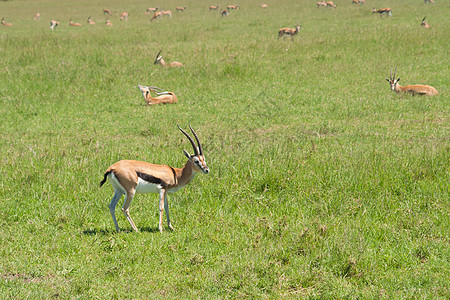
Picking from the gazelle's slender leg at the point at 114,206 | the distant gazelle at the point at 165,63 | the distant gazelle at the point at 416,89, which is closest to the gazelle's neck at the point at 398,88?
the distant gazelle at the point at 416,89

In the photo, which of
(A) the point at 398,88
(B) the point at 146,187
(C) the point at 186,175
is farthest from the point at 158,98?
(B) the point at 146,187

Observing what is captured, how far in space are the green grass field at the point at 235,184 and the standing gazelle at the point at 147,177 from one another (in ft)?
1.37

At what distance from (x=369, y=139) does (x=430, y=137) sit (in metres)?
1.05

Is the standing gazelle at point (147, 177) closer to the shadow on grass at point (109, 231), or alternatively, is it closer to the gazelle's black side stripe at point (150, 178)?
the gazelle's black side stripe at point (150, 178)

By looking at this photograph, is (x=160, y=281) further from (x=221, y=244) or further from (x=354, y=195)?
(x=354, y=195)

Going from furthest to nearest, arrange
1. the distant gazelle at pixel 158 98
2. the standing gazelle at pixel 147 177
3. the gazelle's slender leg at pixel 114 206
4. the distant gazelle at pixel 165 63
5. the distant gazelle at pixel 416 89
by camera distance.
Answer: the distant gazelle at pixel 165 63 < the distant gazelle at pixel 158 98 < the distant gazelle at pixel 416 89 < the gazelle's slender leg at pixel 114 206 < the standing gazelle at pixel 147 177

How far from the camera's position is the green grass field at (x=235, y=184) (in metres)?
3.98

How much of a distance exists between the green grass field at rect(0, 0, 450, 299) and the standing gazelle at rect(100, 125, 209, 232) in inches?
16.4

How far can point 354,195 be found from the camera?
5465 millimetres

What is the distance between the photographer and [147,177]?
4539 mm

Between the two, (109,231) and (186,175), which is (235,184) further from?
(109,231)

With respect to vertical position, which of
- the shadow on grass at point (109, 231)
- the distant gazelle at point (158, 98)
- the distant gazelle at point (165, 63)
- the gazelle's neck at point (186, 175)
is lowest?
the distant gazelle at point (158, 98)

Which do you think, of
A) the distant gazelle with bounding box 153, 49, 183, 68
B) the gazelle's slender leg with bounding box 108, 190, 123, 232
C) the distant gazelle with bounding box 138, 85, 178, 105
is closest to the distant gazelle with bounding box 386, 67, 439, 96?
the distant gazelle with bounding box 138, 85, 178, 105

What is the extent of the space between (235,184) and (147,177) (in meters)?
1.44
